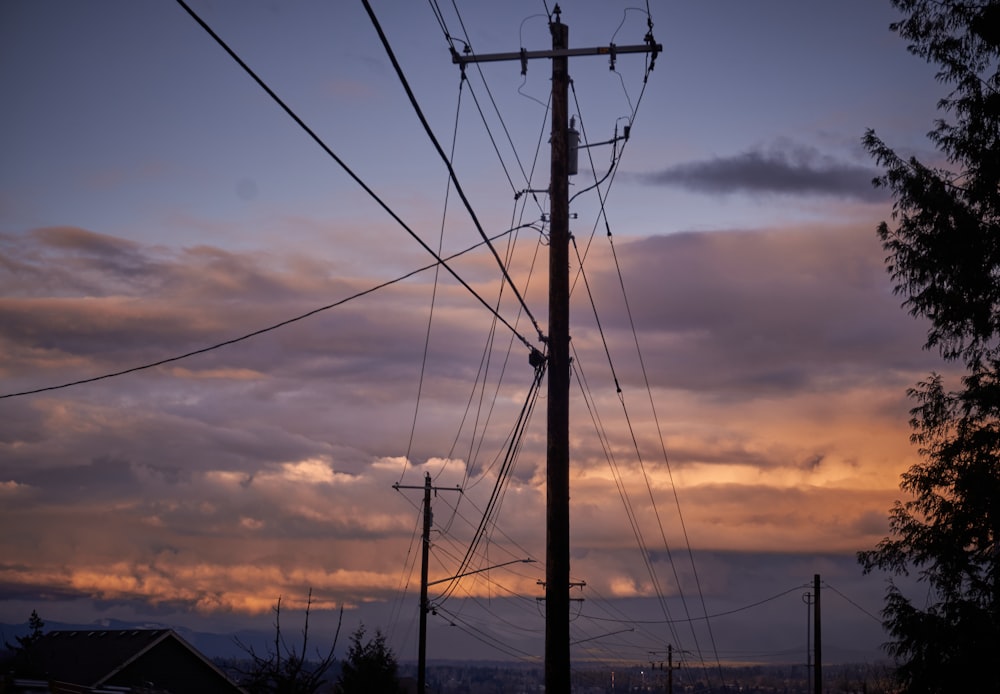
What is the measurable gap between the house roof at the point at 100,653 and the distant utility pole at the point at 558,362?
3310 cm

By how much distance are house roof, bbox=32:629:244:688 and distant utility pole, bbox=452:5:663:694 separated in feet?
109

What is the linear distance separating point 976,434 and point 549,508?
1337 centimetres

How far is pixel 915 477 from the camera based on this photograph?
24.4 metres

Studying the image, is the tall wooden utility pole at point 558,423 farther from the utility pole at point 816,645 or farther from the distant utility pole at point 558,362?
the utility pole at point 816,645

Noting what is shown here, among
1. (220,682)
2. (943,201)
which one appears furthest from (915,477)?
(220,682)

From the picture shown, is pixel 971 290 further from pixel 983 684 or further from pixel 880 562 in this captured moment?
pixel 983 684

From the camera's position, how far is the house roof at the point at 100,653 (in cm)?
4394

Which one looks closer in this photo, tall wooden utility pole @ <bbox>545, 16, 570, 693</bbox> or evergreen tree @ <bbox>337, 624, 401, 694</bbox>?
tall wooden utility pole @ <bbox>545, 16, 570, 693</bbox>

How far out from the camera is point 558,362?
1548cm

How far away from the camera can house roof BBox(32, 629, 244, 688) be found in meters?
43.9

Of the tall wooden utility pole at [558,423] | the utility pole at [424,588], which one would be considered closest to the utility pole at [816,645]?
the utility pole at [424,588]

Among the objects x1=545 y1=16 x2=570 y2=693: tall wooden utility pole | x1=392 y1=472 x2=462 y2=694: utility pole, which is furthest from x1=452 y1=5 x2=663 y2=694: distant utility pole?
x1=392 y1=472 x2=462 y2=694: utility pole

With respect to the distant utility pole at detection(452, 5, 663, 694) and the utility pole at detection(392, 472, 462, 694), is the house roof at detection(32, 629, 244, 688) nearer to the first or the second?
the utility pole at detection(392, 472, 462, 694)

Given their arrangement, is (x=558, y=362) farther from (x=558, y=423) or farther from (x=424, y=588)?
(x=424, y=588)
